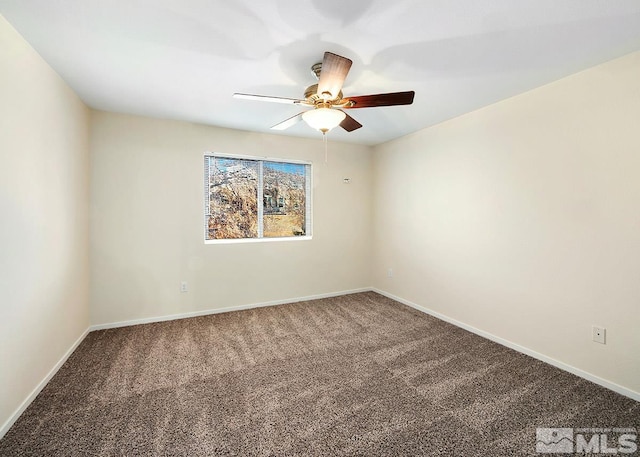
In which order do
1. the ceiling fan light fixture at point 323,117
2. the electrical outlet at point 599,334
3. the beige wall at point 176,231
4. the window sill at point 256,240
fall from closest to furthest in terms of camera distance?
the ceiling fan light fixture at point 323,117 < the electrical outlet at point 599,334 < the beige wall at point 176,231 < the window sill at point 256,240

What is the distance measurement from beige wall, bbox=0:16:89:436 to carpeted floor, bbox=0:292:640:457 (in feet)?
0.86

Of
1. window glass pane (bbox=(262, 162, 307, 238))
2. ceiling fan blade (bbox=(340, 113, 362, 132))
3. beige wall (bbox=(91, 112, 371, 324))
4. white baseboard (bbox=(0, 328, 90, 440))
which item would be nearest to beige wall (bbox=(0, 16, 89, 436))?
white baseboard (bbox=(0, 328, 90, 440))

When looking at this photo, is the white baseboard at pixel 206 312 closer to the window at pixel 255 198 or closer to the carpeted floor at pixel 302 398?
the carpeted floor at pixel 302 398

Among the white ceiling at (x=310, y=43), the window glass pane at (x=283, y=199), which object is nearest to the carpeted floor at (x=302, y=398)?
the window glass pane at (x=283, y=199)

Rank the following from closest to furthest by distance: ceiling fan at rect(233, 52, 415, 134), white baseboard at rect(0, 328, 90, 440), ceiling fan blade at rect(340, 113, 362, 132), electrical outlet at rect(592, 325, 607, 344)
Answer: white baseboard at rect(0, 328, 90, 440), ceiling fan at rect(233, 52, 415, 134), electrical outlet at rect(592, 325, 607, 344), ceiling fan blade at rect(340, 113, 362, 132)

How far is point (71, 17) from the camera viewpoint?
162cm

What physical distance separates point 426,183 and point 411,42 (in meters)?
2.08

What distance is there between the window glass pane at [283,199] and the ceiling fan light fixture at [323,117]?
208 cm

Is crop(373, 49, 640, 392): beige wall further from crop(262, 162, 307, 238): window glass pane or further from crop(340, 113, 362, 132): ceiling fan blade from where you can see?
crop(262, 162, 307, 238): window glass pane

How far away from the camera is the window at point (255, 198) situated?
148 inches

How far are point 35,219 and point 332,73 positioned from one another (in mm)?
2234

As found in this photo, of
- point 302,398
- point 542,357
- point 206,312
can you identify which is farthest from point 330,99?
point 206,312

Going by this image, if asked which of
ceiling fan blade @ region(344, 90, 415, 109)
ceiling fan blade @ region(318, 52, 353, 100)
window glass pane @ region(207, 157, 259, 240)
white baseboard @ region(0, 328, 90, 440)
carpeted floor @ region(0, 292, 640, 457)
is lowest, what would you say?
carpeted floor @ region(0, 292, 640, 457)

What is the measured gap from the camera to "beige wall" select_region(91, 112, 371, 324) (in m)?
3.15
